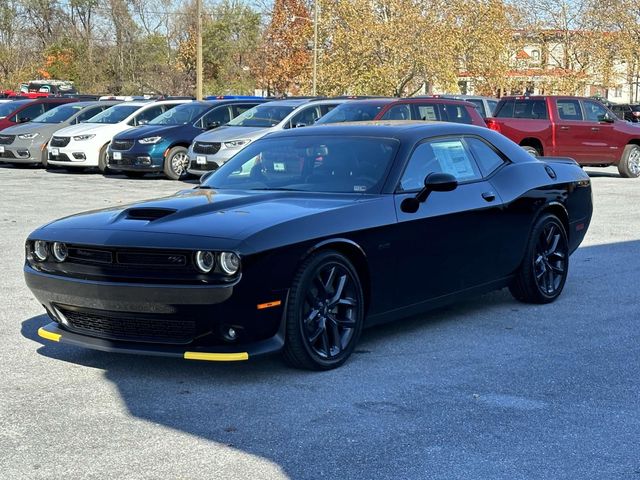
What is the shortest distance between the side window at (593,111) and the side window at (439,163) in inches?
593

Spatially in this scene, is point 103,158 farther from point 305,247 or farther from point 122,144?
point 305,247

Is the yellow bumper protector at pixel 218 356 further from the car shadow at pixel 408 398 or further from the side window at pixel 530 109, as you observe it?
the side window at pixel 530 109

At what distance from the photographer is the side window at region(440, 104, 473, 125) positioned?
19062 mm

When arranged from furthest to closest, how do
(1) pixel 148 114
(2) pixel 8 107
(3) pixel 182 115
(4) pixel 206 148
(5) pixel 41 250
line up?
(2) pixel 8 107
(1) pixel 148 114
(3) pixel 182 115
(4) pixel 206 148
(5) pixel 41 250

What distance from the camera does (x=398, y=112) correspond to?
1855cm

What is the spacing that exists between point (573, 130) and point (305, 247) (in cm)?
1668

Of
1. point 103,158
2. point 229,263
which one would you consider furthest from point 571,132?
point 229,263

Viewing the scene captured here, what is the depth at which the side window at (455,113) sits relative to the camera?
1906 centimetres

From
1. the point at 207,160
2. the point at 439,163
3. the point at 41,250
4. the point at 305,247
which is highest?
the point at 439,163

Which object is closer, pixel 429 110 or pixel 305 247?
pixel 305 247

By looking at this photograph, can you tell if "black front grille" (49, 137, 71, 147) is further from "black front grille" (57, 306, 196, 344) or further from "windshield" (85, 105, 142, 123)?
"black front grille" (57, 306, 196, 344)

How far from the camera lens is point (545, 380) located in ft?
18.7

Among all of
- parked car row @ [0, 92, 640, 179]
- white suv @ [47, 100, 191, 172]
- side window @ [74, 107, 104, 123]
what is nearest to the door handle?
parked car row @ [0, 92, 640, 179]

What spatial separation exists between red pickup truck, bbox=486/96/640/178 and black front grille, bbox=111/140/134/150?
7450 mm
